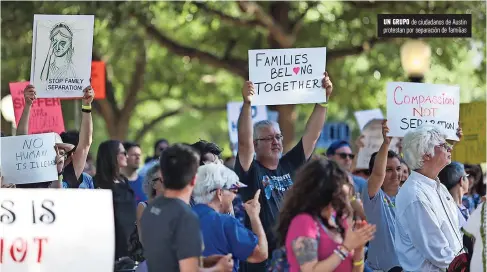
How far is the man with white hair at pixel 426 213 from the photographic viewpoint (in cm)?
782

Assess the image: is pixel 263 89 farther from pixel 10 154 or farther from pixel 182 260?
pixel 182 260

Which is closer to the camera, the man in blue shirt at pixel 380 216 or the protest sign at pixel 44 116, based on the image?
the man in blue shirt at pixel 380 216

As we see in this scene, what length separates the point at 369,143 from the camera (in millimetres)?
12383

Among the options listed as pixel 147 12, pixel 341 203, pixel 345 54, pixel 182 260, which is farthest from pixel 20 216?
pixel 345 54

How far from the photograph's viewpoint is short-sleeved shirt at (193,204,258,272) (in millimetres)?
6473

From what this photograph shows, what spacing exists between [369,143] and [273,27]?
704cm

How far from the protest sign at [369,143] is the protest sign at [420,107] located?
2.30 metres

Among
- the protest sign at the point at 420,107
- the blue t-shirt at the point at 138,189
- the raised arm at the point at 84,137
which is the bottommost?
the blue t-shirt at the point at 138,189

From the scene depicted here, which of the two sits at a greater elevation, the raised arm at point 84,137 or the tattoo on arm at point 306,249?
the raised arm at point 84,137

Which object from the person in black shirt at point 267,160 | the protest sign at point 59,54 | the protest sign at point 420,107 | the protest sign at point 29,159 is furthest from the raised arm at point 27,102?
the protest sign at point 420,107

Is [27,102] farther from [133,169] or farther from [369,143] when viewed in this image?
[369,143]

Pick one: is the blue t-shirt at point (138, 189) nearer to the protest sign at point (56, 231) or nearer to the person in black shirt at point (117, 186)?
the person in black shirt at point (117, 186)

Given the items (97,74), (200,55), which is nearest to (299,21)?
(200,55)

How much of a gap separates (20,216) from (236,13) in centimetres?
1686
